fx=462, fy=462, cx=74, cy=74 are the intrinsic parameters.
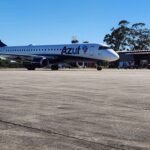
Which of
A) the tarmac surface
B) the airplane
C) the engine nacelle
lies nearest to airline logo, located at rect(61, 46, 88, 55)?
the airplane

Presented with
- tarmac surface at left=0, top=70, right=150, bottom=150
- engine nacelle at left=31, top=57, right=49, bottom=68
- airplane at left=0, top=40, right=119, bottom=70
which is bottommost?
tarmac surface at left=0, top=70, right=150, bottom=150

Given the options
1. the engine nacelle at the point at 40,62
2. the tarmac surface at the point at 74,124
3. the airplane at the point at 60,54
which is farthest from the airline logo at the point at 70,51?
the tarmac surface at the point at 74,124

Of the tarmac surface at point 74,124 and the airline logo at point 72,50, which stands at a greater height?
the airline logo at point 72,50

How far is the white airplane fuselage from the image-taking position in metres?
51.2

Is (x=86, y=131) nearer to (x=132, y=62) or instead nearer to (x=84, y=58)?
(x=84, y=58)

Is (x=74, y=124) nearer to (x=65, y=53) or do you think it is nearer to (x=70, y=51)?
(x=70, y=51)

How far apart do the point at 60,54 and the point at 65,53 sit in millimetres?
886

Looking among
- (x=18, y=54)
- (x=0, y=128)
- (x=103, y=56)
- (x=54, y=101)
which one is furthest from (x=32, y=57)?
(x=0, y=128)

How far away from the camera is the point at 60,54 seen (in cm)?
5325

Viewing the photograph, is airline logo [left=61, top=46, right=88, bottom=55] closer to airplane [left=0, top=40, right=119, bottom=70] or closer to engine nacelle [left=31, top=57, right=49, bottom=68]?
airplane [left=0, top=40, right=119, bottom=70]

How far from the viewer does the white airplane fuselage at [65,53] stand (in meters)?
51.2

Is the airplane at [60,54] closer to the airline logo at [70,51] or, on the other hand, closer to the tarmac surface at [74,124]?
the airline logo at [70,51]

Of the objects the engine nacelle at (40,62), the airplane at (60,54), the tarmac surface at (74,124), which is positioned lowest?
the tarmac surface at (74,124)

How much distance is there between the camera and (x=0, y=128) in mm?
8008
